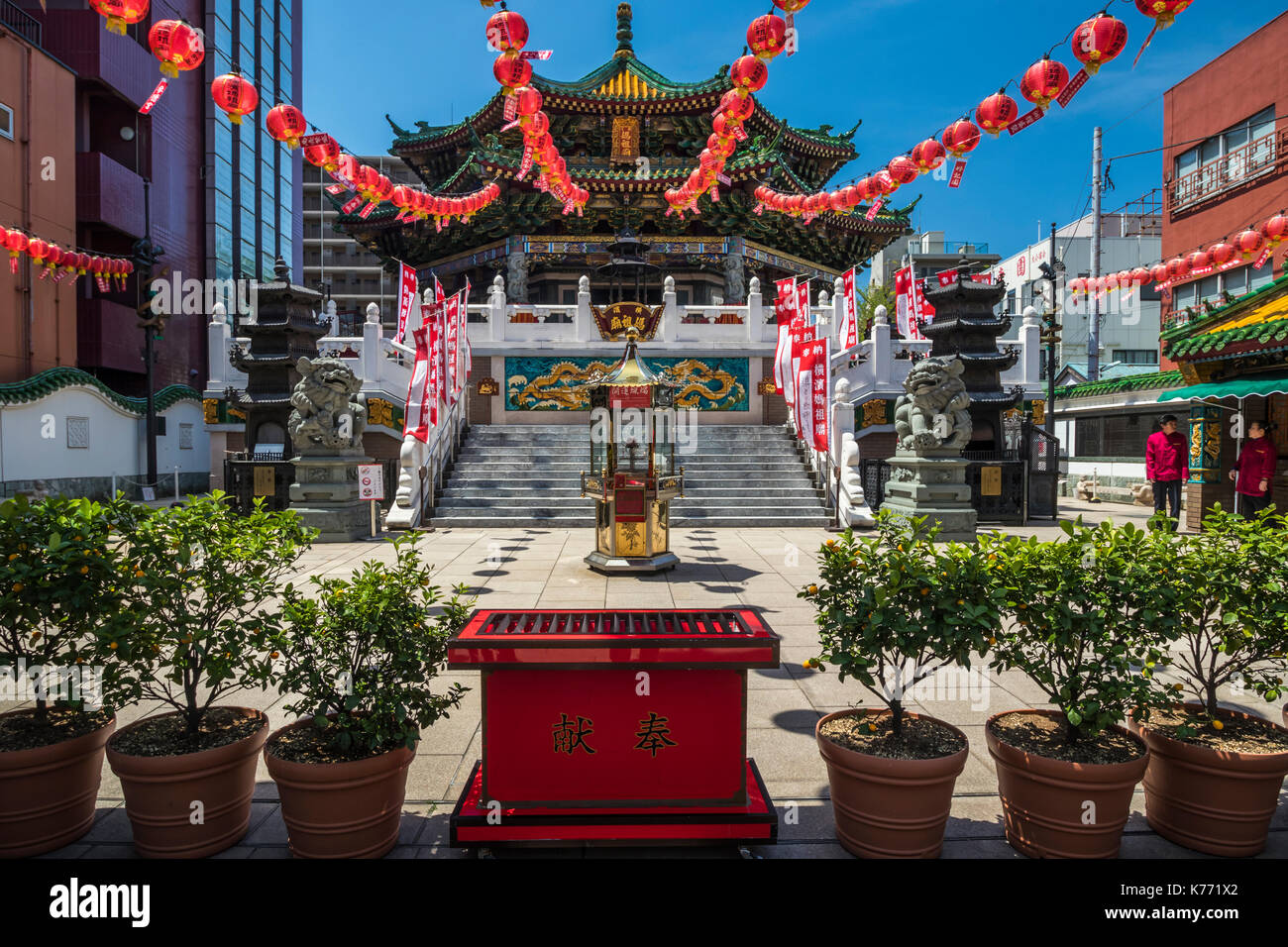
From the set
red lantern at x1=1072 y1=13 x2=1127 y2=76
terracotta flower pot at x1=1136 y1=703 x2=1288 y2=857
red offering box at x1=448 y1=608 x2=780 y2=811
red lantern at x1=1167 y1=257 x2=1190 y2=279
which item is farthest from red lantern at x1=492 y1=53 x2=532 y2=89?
red lantern at x1=1167 y1=257 x2=1190 y2=279

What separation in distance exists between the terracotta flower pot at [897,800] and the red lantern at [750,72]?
831 cm

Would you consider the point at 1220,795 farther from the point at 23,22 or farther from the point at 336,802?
the point at 23,22

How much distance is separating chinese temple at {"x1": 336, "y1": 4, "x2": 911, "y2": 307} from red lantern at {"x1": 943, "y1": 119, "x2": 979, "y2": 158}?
12.4 metres

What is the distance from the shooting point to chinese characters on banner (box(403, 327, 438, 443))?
41.0ft

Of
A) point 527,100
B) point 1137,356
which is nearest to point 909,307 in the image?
point 527,100

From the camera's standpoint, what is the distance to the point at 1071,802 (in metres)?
2.75

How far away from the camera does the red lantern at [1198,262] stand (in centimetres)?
1264

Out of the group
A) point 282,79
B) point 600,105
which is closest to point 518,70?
point 600,105

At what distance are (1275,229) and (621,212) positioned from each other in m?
16.0

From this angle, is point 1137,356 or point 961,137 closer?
point 961,137

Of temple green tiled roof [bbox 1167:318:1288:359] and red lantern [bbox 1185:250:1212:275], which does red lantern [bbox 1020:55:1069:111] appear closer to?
temple green tiled roof [bbox 1167:318:1288:359]

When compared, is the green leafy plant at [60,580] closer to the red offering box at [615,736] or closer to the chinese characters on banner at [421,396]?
the red offering box at [615,736]

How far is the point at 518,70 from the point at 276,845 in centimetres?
863
